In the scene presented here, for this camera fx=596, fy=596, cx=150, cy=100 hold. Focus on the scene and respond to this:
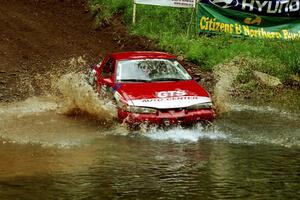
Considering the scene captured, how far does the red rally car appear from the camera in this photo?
11172mm

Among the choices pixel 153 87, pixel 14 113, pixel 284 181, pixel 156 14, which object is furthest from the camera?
pixel 156 14

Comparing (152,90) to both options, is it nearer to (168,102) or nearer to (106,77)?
(168,102)

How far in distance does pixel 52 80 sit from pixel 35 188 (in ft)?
32.0

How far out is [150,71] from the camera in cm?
1255

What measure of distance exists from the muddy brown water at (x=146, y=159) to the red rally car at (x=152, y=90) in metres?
0.32

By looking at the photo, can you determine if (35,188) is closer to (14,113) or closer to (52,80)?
(14,113)

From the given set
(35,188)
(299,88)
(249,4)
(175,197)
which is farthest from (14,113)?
(249,4)

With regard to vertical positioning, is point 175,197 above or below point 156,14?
below

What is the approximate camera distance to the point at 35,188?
809cm

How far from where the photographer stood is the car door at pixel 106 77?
12388 millimetres

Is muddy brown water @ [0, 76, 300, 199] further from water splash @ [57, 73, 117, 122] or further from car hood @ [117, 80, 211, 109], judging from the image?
car hood @ [117, 80, 211, 109]

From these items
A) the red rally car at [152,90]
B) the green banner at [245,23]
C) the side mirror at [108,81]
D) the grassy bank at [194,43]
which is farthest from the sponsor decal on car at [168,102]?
the green banner at [245,23]

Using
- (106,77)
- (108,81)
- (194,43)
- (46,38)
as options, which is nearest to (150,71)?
(108,81)

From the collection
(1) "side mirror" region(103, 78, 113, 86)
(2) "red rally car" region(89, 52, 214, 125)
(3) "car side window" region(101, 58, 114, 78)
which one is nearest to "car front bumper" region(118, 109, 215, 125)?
(2) "red rally car" region(89, 52, 214, 125)
